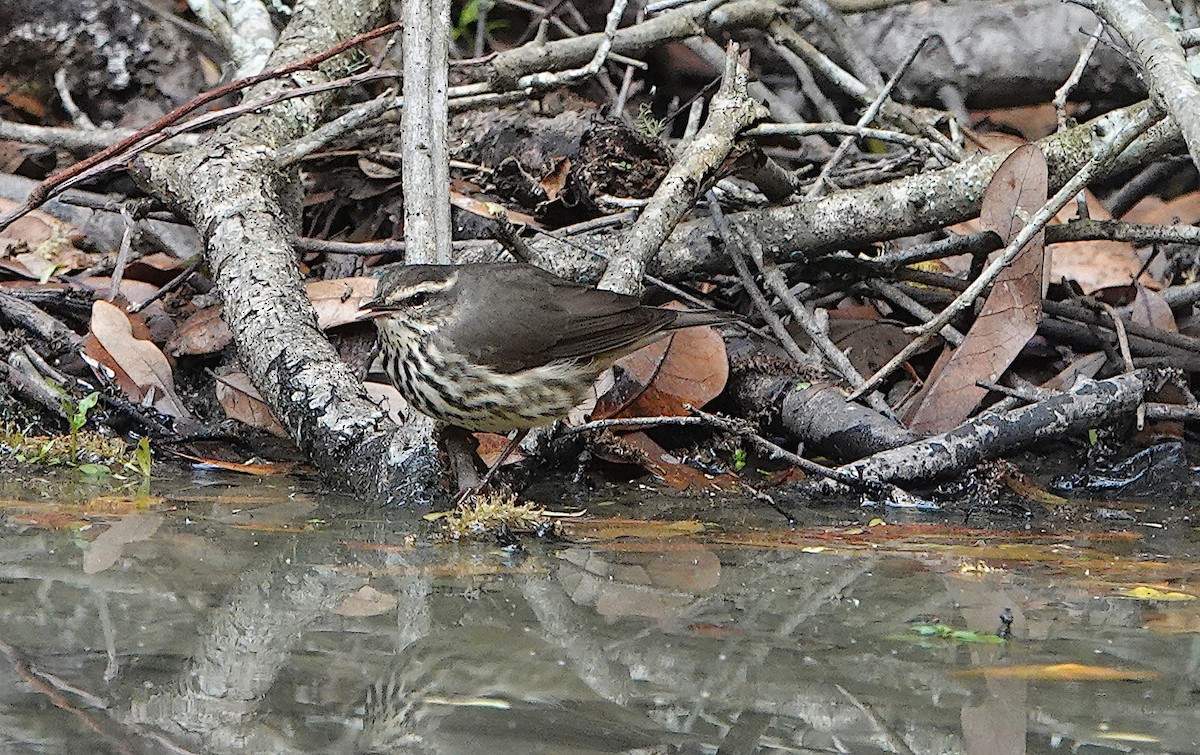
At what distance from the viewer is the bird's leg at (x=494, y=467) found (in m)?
4.04

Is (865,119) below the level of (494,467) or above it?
above

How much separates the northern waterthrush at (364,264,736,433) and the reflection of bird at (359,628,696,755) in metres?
1.74

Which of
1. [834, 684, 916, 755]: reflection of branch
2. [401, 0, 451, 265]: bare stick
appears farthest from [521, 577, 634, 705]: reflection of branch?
[401, 0, 451, 265]: bare stick

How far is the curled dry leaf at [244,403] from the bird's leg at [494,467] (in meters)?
0.89

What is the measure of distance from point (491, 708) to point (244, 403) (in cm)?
298

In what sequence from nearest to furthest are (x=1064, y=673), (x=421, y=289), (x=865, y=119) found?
1. (x=1064, y=673)
2. (x=421, y=289)
3. (x=865, y=119)

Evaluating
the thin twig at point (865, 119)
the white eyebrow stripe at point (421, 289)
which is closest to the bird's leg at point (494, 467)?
the white eyebrow stripe at point (421, 289)

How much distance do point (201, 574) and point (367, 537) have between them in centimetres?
59

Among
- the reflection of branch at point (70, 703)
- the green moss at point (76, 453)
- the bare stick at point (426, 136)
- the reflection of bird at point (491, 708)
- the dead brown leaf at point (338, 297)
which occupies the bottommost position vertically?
the reflection of bird at point (491, 708)

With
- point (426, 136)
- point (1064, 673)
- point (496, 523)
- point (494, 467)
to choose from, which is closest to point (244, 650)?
point (496, 523)

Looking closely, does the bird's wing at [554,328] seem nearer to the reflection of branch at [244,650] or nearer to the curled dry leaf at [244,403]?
the curled dry leaf at [244,403]

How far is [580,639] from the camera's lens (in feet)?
8.70

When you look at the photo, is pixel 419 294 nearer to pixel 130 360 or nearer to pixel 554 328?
pixel 554 328

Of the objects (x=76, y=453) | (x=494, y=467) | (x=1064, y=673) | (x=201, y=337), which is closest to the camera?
(x=1064, y=673)
